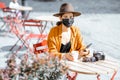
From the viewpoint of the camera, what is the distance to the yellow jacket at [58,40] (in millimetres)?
5012

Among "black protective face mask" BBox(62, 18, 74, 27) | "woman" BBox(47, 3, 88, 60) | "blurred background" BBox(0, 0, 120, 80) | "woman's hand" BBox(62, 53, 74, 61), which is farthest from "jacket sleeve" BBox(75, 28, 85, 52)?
"blurred background" BBox(0, 0, 120, 80)

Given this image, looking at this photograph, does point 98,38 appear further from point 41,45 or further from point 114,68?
point 114,68

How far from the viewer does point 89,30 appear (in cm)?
1144

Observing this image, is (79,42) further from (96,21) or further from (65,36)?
(96,21)

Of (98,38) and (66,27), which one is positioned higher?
(66,27)

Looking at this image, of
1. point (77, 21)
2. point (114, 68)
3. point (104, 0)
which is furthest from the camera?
point (104, 0)

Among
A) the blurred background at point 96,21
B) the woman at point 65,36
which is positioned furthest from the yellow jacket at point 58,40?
the blurred background at point 96,21

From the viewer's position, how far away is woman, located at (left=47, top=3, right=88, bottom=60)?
16.5ft

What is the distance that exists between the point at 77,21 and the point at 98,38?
2452mm

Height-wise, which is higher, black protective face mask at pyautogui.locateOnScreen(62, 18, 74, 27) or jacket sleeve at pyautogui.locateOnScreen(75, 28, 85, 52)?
black protective face mask at pyautogui.locateOnScreen(62, 18, 74, 27)

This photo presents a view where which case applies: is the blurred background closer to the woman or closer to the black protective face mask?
the woman

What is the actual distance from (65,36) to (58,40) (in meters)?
0.12

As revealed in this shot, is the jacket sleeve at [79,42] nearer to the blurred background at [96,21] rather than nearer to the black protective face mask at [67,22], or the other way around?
the black protective face mask at [67,22]

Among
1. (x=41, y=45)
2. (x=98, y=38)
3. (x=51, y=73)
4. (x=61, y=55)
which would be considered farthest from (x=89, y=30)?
(x=51, y=73)
